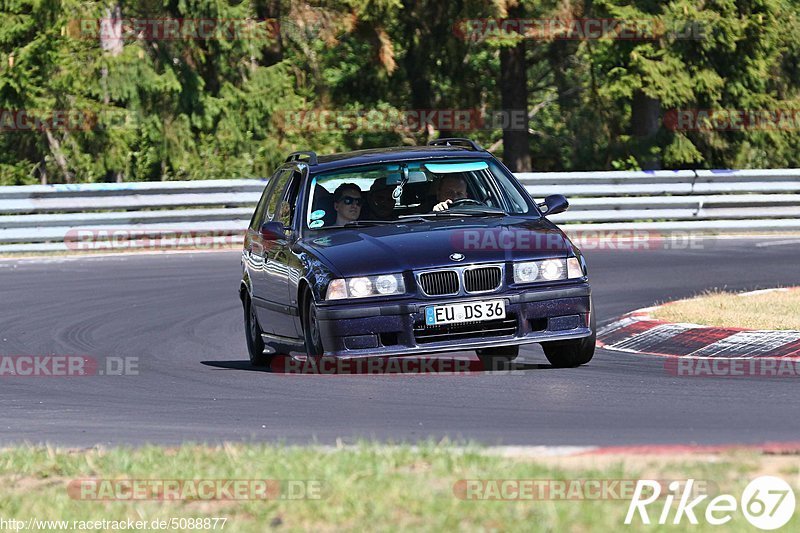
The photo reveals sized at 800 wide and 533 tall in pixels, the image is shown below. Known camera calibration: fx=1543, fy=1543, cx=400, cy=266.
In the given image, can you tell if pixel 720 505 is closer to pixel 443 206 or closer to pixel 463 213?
pixel 463 213

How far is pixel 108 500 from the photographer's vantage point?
6445 mm

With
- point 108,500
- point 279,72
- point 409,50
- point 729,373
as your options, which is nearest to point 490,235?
point 729,373

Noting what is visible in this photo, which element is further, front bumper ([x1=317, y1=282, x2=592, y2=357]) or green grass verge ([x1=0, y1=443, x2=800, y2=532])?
front bumper ([x1=317, y1=282, x2=592, y2=357])

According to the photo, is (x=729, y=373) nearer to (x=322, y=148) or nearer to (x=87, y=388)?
(x=87, y=388)

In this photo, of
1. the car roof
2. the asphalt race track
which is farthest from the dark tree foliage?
the car roof

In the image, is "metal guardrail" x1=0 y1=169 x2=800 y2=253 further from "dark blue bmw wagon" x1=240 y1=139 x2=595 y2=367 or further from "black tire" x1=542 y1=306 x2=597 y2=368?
"black tire" x1=542 y1=306 x2=597 y2=368

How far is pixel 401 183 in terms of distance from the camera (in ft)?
37.8

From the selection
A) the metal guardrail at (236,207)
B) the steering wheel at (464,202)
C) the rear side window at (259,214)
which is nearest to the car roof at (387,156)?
the steering wheel at (464,202)

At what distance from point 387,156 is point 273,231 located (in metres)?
1.05

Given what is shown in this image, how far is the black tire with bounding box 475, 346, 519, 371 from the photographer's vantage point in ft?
37.1

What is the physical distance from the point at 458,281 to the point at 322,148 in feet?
72.8

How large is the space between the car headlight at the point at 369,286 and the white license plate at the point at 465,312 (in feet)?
0.84

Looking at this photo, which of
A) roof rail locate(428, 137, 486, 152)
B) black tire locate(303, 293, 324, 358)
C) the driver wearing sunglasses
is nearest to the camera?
black tire locate(303, 293, 324, 358)

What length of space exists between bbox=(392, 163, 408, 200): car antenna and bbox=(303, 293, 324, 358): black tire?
129 cm
